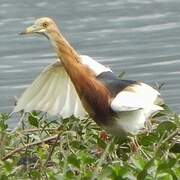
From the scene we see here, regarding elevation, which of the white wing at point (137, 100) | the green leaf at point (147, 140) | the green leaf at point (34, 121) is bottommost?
the green leaf at point (147, 140)

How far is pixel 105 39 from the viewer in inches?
474

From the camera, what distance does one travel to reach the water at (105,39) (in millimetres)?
10539

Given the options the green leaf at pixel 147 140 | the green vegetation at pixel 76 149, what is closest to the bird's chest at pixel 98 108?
the green vegetation at pixel 76 149

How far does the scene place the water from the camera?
1054cm

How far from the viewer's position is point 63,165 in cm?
575

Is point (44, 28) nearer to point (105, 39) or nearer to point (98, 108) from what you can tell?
point (98, 108)

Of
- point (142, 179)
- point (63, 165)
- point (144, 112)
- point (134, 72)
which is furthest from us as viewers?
point (134, 72)

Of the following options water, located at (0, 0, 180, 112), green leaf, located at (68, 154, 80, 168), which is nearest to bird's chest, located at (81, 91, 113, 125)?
green leaf, located at (68, 154, 80, 168)

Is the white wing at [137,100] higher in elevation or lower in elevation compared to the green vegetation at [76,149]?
higher

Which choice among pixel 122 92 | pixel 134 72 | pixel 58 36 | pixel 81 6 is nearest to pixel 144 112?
pixel 122 92

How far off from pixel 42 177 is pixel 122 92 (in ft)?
2.30

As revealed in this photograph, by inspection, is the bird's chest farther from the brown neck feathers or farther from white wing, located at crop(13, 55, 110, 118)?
white wing, located at crop(13, 55, 110, 118)

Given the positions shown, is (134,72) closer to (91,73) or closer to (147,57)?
(147,57)

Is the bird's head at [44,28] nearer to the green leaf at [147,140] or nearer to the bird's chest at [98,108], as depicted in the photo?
the bird's chest at [98,108]
